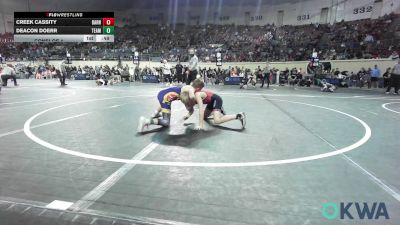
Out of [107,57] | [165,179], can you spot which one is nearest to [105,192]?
[165,179]

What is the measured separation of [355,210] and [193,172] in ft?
5.46

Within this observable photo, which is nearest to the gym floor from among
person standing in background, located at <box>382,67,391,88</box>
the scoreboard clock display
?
the scoreboard clock display

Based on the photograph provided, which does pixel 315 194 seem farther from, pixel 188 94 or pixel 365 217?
pixel 188 94

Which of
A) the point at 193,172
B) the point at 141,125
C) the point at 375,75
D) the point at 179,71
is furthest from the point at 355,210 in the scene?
the point at 375,75

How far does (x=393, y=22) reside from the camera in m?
21.0

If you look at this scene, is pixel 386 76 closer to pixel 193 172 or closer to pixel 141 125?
pixel 141 125

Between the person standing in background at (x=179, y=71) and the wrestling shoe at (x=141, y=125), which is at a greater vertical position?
the person standing in background at (x=179, y=71)

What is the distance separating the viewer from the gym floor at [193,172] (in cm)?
250

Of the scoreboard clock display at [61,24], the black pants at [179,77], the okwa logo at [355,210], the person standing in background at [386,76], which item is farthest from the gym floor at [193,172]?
the person standing in background at [386,76]

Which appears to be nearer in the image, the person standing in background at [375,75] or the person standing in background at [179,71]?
the person standing in background at [375,75]

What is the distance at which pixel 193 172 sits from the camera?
11.3 feet

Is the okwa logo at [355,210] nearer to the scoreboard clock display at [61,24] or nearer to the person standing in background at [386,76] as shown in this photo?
the scoreboard clock display at [61,24]

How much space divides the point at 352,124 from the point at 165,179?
4809 mm

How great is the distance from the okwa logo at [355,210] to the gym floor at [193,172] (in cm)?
Result: 4
